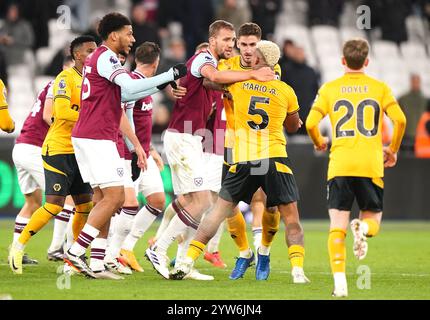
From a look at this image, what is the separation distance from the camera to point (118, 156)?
35.6 feet

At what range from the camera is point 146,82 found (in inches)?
408

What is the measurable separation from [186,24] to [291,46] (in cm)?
332

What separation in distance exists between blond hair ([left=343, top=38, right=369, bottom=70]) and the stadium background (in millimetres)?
9675

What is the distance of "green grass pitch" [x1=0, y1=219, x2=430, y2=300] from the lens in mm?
9523

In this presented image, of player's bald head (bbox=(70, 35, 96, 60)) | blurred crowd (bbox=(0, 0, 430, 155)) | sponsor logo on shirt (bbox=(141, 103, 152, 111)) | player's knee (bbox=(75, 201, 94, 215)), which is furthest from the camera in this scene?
blurred crowd (bbox=(0, 0, 430, 155))

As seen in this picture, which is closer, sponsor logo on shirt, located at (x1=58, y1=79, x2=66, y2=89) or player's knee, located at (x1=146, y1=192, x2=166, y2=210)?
sponsor logo on shirt, located at (x1=58, y1=79, x2=66, y2=89)

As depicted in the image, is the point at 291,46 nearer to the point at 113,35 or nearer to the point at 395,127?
the point at 113,35

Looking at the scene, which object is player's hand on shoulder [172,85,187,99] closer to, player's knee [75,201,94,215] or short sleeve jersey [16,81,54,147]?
player's knee [75,201,94,215]

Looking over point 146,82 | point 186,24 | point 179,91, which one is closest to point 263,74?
point 179,91

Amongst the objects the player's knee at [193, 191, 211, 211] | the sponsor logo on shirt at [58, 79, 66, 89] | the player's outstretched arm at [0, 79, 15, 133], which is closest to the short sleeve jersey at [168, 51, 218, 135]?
the player's knee at [193, 191, 211, 211]

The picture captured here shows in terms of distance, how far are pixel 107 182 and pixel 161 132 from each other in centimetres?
969

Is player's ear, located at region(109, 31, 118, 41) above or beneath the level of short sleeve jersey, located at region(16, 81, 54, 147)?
above

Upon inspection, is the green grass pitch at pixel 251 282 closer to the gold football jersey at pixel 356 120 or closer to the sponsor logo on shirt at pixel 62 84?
the gold football jersey at pixel 356 120

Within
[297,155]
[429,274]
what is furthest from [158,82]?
[297,155]
